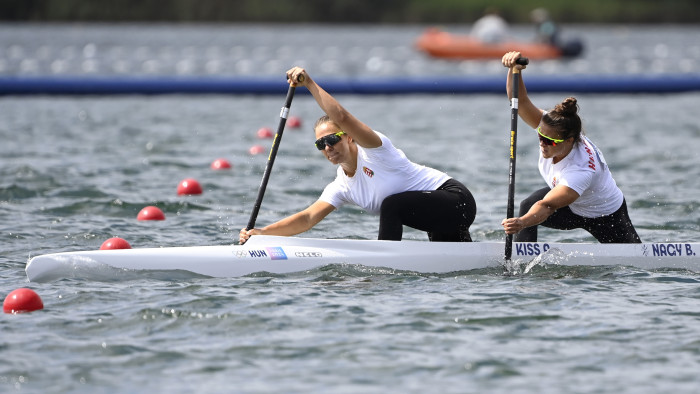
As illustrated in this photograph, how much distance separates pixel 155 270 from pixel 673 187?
22.2ft

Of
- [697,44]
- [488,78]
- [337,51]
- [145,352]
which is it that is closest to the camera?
[145,352]

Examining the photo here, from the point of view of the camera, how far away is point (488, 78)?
22.4 m

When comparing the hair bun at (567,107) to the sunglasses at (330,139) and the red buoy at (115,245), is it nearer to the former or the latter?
the sunglasses at (330,139)

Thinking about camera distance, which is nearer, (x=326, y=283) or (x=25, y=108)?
(x=326, y=283)

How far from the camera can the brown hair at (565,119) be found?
23.4ft

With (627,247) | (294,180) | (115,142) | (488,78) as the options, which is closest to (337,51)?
(488,78)

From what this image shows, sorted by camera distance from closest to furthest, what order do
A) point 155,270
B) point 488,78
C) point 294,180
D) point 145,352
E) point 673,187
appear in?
point 145,352
point 155,270
point 673,187
point 294,180
point 488,78

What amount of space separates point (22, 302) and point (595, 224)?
3991mm

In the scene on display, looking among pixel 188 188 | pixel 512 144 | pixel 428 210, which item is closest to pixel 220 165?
pixel 188 188

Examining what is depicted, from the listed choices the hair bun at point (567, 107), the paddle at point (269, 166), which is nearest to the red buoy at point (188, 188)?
the paddle at point (269, 166)

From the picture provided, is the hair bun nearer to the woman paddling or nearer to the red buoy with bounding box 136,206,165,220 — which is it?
the woman paddling

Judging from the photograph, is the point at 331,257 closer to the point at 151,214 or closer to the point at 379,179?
the point at 379,179

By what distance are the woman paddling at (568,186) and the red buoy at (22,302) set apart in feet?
9.99

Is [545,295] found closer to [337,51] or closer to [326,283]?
[326,283]
